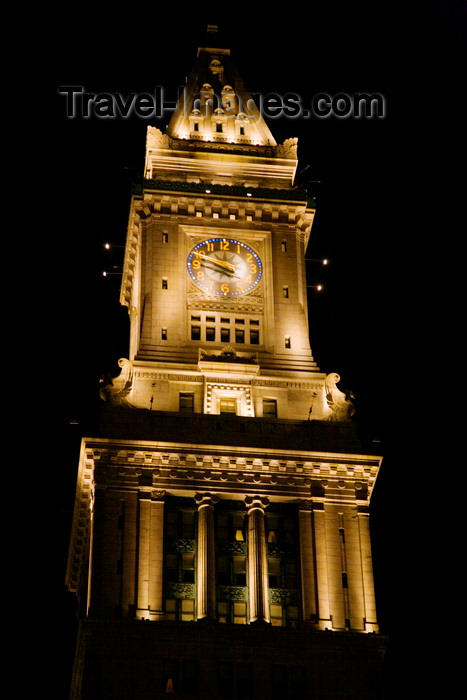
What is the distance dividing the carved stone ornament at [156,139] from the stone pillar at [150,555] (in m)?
31.2

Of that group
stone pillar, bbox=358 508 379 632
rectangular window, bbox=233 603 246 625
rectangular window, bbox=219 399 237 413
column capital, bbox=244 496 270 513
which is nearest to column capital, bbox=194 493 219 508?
column capital, bbox=244 496 270 513

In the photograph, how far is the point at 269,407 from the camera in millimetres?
105000

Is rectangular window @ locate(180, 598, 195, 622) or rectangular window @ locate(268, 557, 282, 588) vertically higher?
rectangular window @ locate(268, 557, 282, 588)

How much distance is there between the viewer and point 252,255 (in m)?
113

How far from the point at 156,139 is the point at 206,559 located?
35757 millimetres

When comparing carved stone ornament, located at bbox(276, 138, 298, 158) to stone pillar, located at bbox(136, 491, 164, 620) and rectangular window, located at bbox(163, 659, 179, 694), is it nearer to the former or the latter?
stone pillar, located at bbox(136, 491, 164, 620)

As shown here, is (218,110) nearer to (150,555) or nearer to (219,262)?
(219,262)

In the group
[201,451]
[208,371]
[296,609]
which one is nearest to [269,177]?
[208,371]

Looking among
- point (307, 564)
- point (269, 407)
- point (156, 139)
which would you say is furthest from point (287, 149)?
point (307, 564)

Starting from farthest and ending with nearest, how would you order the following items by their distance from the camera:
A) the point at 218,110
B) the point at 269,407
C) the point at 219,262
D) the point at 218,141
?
the point at 218,110
the point at 218,141
the point at 219,262
the point at 269,407

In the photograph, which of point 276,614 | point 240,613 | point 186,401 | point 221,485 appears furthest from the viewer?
point 186,401

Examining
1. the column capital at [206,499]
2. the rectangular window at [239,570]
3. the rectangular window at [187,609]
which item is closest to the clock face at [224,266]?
the column capital at [206,499]

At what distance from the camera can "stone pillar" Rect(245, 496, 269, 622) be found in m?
93.8

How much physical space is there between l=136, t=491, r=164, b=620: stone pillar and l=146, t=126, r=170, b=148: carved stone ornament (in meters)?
31.2
